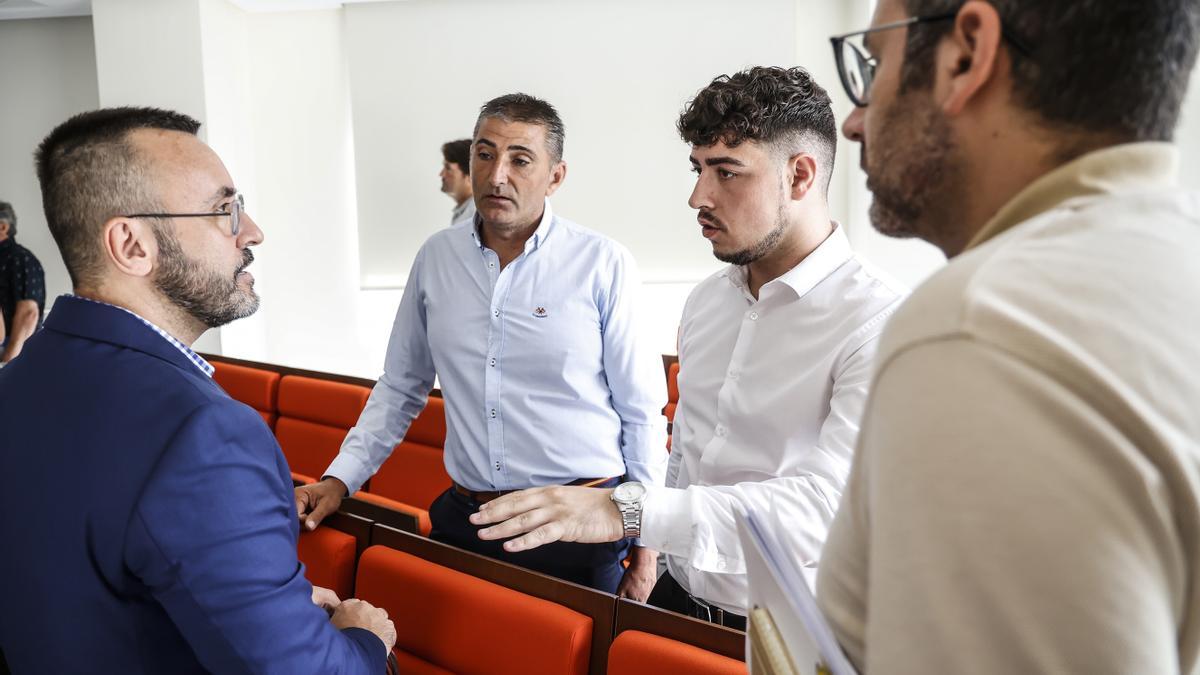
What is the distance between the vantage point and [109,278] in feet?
4.04

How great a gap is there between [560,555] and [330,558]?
61 centimetres

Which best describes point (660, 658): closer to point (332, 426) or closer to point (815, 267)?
point (815, 267)

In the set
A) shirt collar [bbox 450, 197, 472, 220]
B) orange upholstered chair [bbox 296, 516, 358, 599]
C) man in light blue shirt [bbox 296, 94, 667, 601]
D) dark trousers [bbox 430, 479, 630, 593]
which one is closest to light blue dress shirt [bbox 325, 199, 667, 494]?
man in light blue shirt [bbox 296, 94, 667, 601]

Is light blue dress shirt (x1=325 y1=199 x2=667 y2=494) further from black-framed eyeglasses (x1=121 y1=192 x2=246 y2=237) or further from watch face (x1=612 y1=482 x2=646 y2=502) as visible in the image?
watch face (x1=612 y1=482 x2=646 y2=502)

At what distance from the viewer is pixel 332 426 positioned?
3.64 metres

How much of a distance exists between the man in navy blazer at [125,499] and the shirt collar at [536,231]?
3.67 ft

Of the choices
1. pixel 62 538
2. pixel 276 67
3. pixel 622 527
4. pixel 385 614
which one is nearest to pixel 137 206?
pixel 62 538

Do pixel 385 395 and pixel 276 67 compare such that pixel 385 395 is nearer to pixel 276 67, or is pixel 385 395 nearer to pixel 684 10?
pixel 684 10

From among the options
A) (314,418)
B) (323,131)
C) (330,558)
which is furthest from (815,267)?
(323,131)

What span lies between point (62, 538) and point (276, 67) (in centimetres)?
631

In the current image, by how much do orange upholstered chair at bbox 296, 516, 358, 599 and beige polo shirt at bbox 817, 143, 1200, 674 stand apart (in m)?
1.47

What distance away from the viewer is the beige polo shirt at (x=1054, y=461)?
371mm

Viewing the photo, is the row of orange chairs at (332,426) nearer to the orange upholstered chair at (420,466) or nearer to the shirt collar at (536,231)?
the orange upholstered chair at (420,466)

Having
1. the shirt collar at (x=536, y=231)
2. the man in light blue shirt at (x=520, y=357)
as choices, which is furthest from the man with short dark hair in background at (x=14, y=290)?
the shirt collar at (x=536, y=231)
